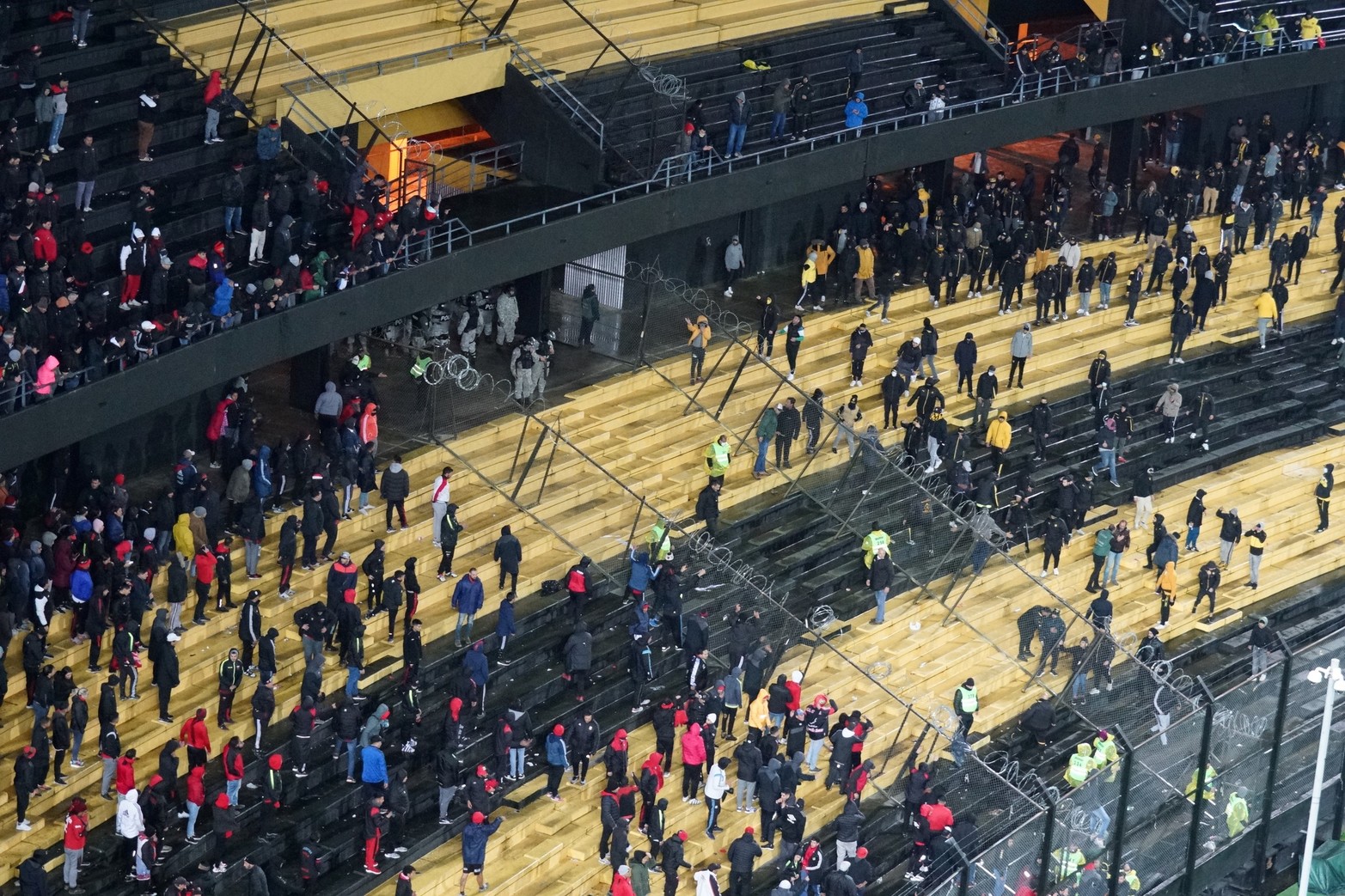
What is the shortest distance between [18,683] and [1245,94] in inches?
1033

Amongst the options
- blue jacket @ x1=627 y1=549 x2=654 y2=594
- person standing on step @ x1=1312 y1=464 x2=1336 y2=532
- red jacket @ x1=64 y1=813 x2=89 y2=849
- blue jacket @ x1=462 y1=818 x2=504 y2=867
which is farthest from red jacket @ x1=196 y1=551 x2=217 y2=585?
person standing on step @ x1=1312 y1=464 x2=1336 y2=532

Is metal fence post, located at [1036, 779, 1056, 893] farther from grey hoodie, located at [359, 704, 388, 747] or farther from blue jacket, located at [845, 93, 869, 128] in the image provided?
blue jacket, located at [845, 93, 869, 128]

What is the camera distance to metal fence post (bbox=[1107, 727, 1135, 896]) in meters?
27.1

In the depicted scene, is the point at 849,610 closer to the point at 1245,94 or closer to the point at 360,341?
the point at 360,341

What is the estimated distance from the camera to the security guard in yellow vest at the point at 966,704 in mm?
30188

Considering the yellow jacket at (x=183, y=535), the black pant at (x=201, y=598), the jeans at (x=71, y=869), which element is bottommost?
the jeans at (x=71, y=869)

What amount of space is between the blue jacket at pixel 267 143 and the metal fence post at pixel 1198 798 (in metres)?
13.8

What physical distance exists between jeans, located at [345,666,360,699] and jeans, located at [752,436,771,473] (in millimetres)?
7716

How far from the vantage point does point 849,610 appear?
1270 inches

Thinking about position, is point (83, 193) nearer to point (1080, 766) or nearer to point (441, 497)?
point (441, 497)

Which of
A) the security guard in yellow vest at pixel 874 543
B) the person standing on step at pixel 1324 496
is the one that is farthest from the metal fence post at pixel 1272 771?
the person standing on step at pixel 1324 496

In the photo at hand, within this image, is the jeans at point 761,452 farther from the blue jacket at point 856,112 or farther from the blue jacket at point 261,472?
the blue jacket at point 261,472

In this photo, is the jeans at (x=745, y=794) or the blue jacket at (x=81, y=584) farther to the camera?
the jeans at (x=745, y=794)

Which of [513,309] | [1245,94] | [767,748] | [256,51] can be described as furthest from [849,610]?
[1245,94]
